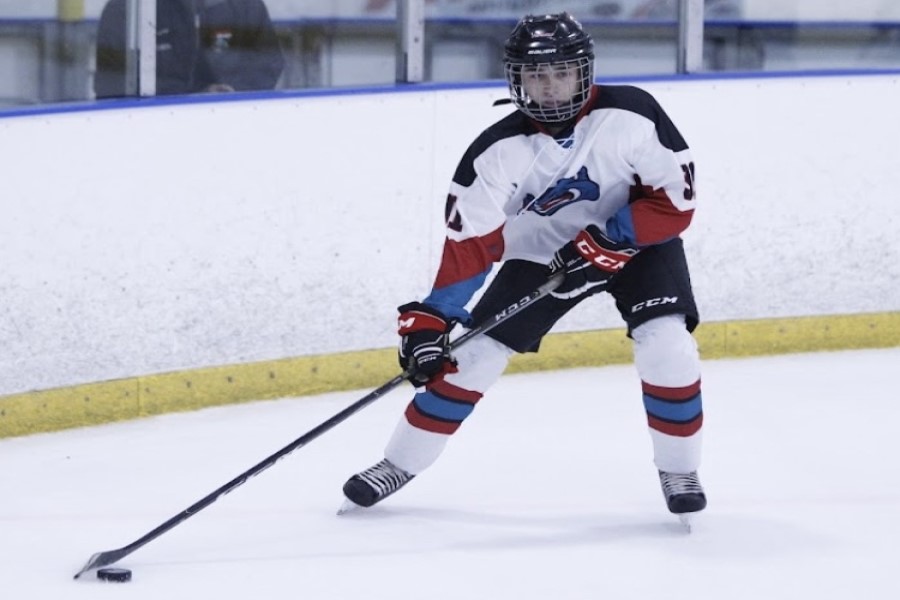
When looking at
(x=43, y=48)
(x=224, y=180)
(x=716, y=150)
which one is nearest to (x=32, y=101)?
(x=43, y=48)

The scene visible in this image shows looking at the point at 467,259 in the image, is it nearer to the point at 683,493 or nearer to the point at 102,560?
the point at 683,493

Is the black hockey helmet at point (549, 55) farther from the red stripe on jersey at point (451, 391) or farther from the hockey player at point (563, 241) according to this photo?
the red stripe on jersey at point (451, 391)

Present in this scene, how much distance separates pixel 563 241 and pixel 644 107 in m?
0.32

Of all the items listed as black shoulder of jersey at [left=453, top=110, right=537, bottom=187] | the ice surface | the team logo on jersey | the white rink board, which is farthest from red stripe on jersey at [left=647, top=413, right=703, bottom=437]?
the white rink board

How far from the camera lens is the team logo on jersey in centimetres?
337

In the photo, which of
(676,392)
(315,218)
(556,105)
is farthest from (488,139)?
(315,218)

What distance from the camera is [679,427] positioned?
3389 millimetres

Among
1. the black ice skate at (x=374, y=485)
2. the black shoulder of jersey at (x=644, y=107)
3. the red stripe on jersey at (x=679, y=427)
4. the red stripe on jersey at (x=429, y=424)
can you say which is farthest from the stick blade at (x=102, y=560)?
the black shoulder of jersey at (x=644, y=107)

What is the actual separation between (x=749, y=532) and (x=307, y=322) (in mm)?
1608

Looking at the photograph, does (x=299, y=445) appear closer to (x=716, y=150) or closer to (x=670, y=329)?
(x=670, y=329)

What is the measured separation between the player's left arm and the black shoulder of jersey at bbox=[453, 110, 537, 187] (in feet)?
0.73

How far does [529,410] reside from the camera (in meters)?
4.65

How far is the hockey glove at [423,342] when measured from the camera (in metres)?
3.22

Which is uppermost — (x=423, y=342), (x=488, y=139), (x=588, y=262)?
(x=488, y=139)
